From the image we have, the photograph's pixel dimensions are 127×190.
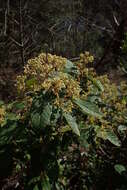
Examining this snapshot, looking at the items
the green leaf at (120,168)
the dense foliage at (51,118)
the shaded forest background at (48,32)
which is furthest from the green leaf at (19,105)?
the shaded forest background at (48,32)

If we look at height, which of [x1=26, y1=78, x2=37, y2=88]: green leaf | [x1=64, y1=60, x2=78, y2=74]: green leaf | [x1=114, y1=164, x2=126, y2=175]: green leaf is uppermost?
[x1=64, y1=60, x2=78, y2=74]: green leaf

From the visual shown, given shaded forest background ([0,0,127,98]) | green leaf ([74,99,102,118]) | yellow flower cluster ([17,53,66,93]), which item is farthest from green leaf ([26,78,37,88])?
shaded forest background ([0,0,127,98])

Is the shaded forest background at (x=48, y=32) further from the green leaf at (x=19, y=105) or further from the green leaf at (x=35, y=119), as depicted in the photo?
the green leaf at (x=35, y=119)

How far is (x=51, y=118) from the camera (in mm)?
2135

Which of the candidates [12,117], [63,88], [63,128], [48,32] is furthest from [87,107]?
[48,32]

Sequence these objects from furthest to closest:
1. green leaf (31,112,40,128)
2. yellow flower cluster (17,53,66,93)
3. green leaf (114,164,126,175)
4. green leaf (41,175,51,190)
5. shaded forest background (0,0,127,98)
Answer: shaded forest background (0,0,127,98), green leaf (114,164,126,175), green leaf (41,175,51,190), yellow flower cluster (17,53,66,93), green leaf (31,112,40,128)

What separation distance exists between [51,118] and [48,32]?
5652mm

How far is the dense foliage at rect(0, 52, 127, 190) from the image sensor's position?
6.95ft

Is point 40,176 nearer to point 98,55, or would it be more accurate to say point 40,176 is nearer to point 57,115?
point 57,115

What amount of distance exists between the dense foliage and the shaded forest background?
3365mm

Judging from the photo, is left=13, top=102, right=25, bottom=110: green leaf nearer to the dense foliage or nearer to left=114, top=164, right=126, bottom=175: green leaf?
the dense foliage

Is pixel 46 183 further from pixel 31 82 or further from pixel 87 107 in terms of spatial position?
pixel 31 82

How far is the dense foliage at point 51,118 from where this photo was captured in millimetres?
2119

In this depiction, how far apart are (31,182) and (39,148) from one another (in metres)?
0.24
